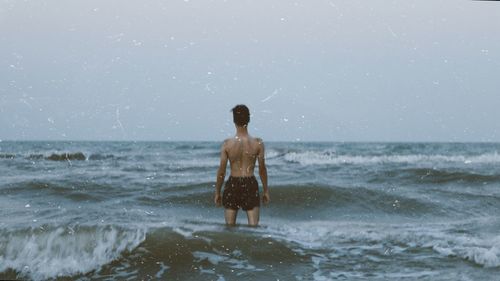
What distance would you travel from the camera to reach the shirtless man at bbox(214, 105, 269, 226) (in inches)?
271

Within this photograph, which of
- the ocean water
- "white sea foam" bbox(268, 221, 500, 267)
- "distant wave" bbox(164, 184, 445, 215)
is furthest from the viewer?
"distant wave" bbox(164, 184, 445, 215)

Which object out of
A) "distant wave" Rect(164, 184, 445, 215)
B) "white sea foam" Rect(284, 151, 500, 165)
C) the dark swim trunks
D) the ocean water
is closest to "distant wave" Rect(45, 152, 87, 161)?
"white sea foam" Rect(284, 151, 500, 165)

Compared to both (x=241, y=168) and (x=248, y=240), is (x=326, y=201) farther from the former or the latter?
(x=248, y=240)

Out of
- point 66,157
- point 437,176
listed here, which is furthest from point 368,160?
point 66,157

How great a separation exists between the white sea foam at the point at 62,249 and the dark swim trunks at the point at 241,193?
1.10 meters

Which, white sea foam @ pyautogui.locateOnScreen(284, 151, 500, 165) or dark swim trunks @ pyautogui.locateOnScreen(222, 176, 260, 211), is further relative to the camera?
white sea foam @ pyautogui.locateOnScreen(284, 151, 500, 165)

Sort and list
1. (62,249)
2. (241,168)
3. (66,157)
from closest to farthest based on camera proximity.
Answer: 1. (62,249)
2. (241,168)
3. (66,157)

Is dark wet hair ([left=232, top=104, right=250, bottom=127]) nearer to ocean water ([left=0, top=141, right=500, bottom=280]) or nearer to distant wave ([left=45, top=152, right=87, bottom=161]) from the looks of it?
ocean water ([left=0, top=141, right=500, bottom=280])

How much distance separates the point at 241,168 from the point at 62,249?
218 cm

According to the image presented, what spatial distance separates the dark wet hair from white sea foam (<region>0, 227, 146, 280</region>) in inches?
66.7

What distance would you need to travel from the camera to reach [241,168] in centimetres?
705

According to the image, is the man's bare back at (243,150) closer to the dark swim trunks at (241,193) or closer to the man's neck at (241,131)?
the man's neck at (241,131)

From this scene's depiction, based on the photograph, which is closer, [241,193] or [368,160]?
[241,193]

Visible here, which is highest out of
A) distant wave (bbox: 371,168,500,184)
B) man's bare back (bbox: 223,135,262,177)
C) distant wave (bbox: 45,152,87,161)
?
man's bare back (bbox: 223,135,262,177)
